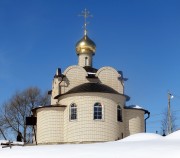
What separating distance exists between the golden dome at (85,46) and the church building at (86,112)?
2855 millimetres

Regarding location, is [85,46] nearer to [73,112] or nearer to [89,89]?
[89,89]

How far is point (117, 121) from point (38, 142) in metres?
5.28

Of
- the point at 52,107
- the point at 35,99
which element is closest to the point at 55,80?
the point at 52,107

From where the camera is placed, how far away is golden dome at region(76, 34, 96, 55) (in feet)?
105

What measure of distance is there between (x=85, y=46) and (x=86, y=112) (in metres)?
7.81

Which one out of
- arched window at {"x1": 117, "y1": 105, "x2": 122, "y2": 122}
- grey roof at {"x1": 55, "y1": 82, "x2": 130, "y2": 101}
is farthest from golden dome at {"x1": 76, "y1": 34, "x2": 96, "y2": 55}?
arched window at {"x1": 117, "y1": 105, "x2": 122, "y2": 122}

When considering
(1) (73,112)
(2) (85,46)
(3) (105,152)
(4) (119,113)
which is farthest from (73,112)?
(3) (105,152)

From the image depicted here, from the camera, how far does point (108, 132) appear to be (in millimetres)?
25406

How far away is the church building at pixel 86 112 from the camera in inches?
998

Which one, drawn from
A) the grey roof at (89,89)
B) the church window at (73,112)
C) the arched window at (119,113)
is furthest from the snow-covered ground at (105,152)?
the arched window at (119,113)

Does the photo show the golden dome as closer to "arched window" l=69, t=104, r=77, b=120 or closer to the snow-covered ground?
"arched window" l=69, t=104, r=77, b=120

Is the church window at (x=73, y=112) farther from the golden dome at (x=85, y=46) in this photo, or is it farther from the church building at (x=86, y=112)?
the golden dome at (x=85, y=46)

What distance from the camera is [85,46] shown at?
32.0 metres

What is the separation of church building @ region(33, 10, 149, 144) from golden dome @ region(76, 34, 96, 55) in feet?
9.37
